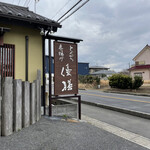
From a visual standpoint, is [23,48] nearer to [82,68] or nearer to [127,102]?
[127,102]

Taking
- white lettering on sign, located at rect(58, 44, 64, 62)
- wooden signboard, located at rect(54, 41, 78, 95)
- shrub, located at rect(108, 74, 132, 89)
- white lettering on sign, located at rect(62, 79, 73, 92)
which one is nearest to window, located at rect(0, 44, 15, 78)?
wooden signboard, located at rect(54, 41, 78, 95)

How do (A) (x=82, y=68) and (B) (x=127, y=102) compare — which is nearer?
(B) (x=127, y=102)

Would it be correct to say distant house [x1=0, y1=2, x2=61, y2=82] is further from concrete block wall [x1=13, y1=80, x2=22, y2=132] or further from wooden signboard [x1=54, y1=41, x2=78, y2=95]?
concrete block wall [x1=13, y1=80, x2=22, y2=132]

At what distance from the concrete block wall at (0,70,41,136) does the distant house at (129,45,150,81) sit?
27.9m

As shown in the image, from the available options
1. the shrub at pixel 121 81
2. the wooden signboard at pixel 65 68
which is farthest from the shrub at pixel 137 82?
the wooden signboard at pixel 65 68

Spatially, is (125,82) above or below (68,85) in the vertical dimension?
below

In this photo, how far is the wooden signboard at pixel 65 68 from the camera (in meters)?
4.99

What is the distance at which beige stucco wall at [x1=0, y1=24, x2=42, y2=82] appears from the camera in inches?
183

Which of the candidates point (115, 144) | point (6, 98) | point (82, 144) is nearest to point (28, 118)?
point (6, 98)

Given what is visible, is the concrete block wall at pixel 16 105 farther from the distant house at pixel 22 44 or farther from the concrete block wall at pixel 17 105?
the distant house at pixel 22 44

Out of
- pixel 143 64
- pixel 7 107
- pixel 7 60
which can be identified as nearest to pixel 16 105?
pixel 7 107

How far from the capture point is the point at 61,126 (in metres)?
4.08

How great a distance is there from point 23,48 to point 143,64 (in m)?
30.4

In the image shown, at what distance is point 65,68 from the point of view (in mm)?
5160
